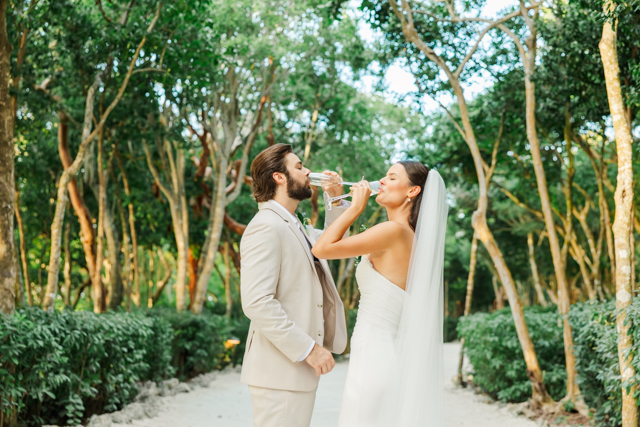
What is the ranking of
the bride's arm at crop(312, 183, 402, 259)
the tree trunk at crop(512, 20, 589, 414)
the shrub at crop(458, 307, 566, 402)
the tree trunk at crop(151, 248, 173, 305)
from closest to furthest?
1. the bride's arm at crop(312, 183, 402, 259)
2. the tree trunk at crop(512, 20, 589, 414)
3. the shrub at crop(458, 307, 566, 402)
4. the tree trunk at crop(151, 248, 173, 305)

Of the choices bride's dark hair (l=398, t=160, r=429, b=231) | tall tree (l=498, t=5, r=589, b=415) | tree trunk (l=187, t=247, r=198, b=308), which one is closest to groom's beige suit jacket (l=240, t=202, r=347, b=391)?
bride's dark hair (l=398, t=160, r=429, b=231)

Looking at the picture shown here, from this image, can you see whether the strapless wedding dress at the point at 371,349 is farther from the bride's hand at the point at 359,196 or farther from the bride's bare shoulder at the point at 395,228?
the bride's hand at the point at 359,196

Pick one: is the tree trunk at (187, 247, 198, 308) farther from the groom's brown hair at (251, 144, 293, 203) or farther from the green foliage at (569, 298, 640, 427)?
the groom's brown hair at (251, 144, 293, 203)

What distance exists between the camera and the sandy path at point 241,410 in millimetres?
8219

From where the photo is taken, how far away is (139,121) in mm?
12242

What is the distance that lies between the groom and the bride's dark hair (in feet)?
2.01

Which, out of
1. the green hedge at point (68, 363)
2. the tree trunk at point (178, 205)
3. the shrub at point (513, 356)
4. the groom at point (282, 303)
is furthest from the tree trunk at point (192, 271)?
the groom at point (282, 303)

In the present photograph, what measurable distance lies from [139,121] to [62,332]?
6.80 meters

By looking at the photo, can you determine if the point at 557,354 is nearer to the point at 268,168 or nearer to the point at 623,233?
the point at 623,233

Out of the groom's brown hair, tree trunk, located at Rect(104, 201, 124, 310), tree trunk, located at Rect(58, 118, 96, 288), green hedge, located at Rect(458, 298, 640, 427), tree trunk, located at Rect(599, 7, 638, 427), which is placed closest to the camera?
the groom's brown hair

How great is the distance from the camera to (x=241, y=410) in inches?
370

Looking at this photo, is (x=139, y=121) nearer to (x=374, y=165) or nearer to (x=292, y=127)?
(x=292, y=127)

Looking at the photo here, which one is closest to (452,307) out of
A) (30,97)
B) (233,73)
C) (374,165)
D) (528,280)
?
(528,280)

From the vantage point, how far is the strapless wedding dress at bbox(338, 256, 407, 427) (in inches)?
128
